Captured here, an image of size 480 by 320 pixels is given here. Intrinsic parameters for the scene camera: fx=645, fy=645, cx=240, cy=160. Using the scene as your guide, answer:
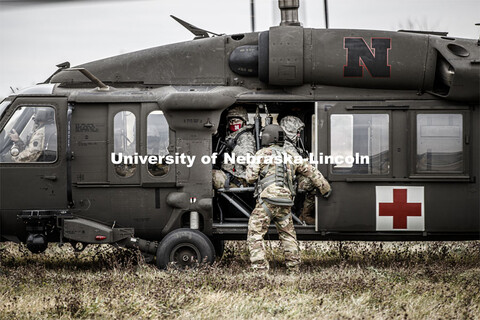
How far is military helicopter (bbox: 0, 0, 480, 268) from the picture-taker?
8.34 m

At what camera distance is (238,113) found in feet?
29.1

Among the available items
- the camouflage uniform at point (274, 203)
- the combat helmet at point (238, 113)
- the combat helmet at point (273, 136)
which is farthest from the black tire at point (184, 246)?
the combat helmet at point (238, 113)

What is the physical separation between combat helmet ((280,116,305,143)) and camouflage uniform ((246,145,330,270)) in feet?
2.02

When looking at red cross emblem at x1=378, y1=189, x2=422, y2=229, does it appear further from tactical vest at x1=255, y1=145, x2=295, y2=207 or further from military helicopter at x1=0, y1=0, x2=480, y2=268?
tactical vest at x1=255, y1=145, x2=295, y2=207

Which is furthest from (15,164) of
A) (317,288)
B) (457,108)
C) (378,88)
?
(457,108)

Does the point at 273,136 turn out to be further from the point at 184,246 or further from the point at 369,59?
the point at 184,246

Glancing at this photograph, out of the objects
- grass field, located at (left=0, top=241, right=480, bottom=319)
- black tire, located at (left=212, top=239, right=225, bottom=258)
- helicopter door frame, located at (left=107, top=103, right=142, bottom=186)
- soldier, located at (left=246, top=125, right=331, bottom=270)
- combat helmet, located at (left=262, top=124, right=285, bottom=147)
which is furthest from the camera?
black tire, located at (left=212, top=239, right=225, bottom=258)

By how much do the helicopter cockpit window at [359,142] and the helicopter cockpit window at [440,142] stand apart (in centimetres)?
45

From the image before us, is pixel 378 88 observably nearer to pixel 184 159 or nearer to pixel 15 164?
pixel 184 159

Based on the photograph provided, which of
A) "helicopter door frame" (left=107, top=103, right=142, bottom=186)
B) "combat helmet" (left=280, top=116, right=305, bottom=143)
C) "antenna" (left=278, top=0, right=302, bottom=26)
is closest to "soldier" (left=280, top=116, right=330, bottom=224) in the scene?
"combat helmet" (left=280, top=116, right=305, bottom=143)

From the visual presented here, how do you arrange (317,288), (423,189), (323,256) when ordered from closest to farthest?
(317,288)
(423,189)
(323,256)

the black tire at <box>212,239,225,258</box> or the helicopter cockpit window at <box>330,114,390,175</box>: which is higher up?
the helicopter cockpit window at <box>330,114,390,175</box>

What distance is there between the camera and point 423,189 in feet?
27.3

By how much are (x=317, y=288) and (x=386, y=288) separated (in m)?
0.77
